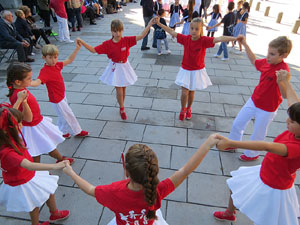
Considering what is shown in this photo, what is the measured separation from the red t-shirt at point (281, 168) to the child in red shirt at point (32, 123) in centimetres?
281

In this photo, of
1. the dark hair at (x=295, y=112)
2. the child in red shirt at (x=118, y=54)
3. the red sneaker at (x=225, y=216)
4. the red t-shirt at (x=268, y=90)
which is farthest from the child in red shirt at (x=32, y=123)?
the red t-shirt at (x=268, y=90)

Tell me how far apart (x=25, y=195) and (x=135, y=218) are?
130 centimetres

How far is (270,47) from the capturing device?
118 inches


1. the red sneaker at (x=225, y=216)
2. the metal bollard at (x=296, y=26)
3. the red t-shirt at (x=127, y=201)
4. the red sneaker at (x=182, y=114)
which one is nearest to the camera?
the red t-shirt at (x=127, y=201)

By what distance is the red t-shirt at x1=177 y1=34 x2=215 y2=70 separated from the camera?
409 centimetres

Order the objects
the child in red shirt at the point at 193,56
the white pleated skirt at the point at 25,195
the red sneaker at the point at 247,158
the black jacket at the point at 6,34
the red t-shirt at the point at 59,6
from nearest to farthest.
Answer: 1. the white pleated skirt at the point at 25,195
2. the red sneaker at the point at 247,158
3. the child in red shirt at the point at 193,56
4. the black jacket at the point at 6,34
5. the red t-shirt at the point at 59,6

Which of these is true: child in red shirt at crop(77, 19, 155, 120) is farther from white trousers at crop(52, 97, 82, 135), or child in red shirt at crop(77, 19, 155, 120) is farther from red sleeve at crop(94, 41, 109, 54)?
white trousers at crop(52, 97, 82, 135)

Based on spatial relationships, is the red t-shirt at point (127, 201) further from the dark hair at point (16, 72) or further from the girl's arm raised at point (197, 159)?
the dark hair at point (16, 72)

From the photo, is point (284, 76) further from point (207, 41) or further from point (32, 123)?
point (32, 123)

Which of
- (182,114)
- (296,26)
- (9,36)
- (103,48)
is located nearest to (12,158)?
(103,48)

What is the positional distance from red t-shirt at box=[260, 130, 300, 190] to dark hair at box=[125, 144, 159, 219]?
1153 millimetres

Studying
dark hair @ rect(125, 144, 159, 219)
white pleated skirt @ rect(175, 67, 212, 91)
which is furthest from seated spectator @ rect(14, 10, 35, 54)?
dark hair @ rect(125, 144, 159, 219)

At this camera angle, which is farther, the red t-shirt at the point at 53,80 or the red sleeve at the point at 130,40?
the red sleeve at the point at 130,40

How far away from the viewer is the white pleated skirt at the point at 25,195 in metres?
2.26
